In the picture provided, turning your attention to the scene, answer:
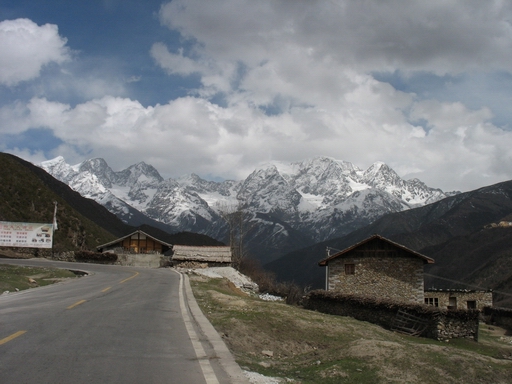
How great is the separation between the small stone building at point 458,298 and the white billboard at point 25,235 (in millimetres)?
41950

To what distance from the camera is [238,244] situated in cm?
7169

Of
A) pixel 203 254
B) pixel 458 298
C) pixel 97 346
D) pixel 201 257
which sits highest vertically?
pixel 203 254

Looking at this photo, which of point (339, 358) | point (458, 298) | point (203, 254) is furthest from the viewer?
point (203, 254)

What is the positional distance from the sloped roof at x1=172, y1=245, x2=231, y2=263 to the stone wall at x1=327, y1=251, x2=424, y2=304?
2332 centimetres

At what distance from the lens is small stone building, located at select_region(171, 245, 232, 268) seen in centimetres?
5838

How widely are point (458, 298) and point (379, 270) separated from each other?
617 inches

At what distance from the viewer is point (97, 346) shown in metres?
8.69

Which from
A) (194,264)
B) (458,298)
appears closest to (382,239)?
(458,298)

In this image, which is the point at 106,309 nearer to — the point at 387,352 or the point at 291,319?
the point at 291,319

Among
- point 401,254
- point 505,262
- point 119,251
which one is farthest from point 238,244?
point 505,262

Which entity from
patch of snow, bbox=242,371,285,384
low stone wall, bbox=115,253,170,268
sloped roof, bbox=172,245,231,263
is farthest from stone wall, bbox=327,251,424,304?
low stone wall, bbox=115,253,170,268

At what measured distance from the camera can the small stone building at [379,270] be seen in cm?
3575

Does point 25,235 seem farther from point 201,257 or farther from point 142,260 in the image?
point 201,257

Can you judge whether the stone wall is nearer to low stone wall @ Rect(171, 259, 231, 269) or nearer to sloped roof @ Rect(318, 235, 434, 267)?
sloped roof @ Rect(318, 235, 434, 267)
